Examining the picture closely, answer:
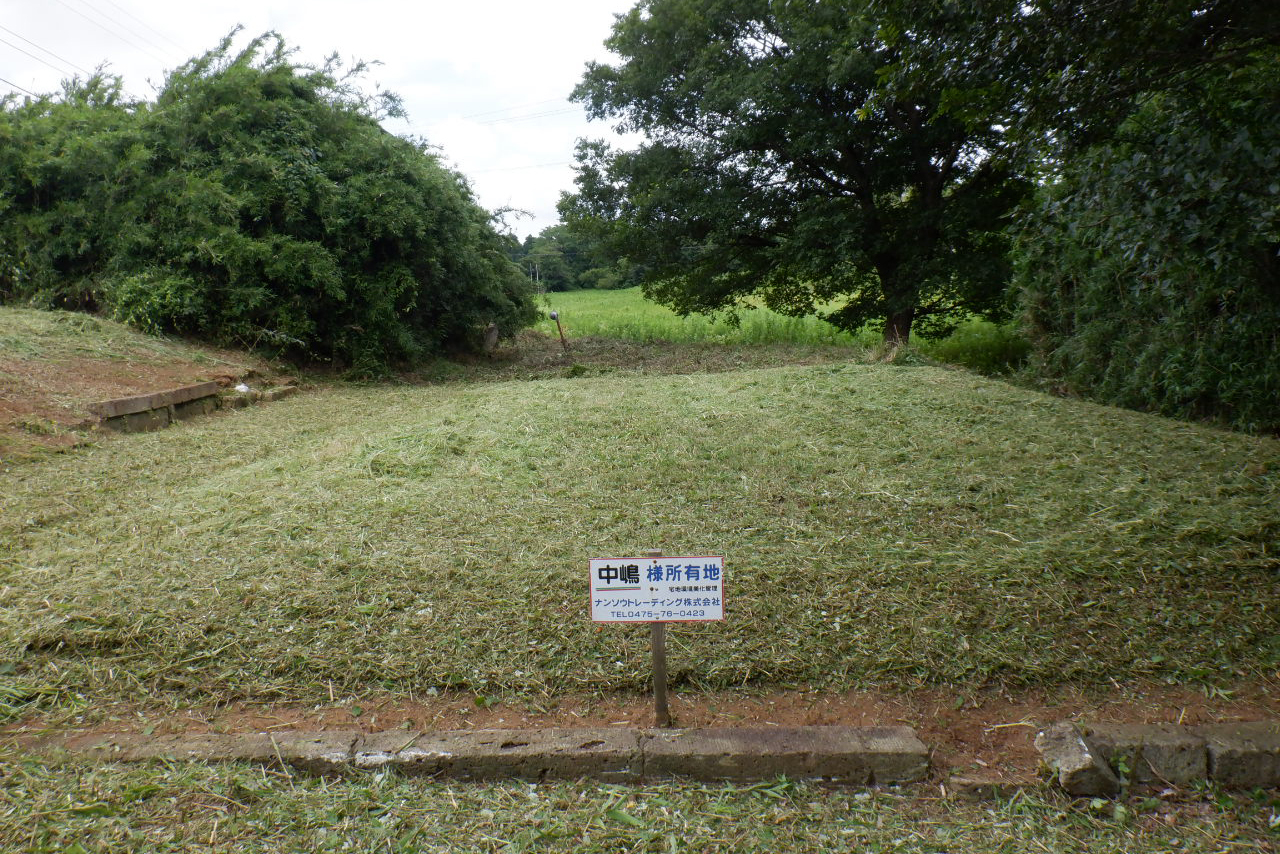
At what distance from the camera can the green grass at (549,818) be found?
1779 millimetres

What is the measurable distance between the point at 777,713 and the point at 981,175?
8809mm

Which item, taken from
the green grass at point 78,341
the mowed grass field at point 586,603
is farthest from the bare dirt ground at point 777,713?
the green grass at point 78,341

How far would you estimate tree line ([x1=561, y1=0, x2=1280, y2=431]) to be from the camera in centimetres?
338

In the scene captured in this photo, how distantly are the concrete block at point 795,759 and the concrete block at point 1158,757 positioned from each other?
467 millimetres

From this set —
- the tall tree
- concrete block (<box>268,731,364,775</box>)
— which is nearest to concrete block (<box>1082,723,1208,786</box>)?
concrete block (<box>268,731,364,775</box>)

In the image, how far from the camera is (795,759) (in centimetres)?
204

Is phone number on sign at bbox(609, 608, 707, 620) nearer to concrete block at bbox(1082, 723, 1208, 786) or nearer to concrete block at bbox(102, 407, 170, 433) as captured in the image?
concrete block at bbox(1082, 723, 1208, 786)

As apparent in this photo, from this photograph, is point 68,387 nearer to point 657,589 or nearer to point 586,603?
point 586,603

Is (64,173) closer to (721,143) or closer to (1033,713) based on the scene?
(721,143)

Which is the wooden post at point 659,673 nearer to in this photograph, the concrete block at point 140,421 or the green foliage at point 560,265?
the concrete block at point 140,421

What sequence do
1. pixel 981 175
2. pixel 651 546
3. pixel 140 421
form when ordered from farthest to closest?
pixel 981 175 → pixel 140 421 → pixel 651 546

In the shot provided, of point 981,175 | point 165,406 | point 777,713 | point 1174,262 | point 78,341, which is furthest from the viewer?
point 981,175

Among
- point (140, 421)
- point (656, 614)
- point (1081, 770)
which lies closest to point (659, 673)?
point (656, 614)

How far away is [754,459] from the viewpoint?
4133 mm
